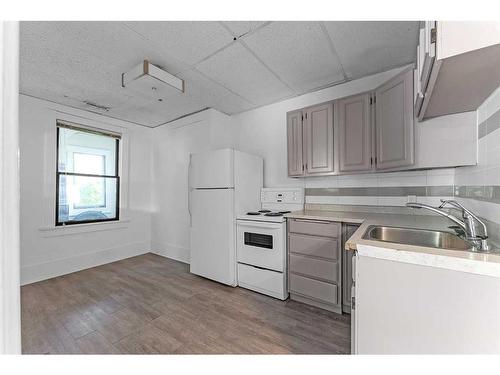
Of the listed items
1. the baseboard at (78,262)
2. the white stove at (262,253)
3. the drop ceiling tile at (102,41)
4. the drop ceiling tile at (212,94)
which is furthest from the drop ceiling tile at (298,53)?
the baseboard at (78,262)

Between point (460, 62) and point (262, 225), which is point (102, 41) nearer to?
point (262, 225)

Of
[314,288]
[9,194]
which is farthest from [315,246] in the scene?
[9,194]

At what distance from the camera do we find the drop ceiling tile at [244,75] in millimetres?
2109

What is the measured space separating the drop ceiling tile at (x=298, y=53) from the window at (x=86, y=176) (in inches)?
118

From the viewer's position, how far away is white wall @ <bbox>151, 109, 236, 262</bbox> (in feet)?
11.3

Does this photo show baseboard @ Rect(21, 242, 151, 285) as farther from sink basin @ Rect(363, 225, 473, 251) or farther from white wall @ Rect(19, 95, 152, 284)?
sink basin @ Rect(363, 225, 473, 251)

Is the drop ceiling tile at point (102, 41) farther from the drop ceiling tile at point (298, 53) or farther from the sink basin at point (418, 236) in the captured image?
the sink basin at point (418, 236)

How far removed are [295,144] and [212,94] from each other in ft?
4.25

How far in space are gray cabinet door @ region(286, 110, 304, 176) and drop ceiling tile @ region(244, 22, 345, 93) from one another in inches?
16.1

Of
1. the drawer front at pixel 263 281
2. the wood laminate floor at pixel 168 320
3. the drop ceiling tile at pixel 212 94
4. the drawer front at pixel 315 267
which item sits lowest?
the wood laminate floor at pixel 168 320

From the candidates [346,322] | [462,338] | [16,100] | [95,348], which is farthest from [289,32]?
[95,348]

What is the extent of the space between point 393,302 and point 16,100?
1445 millimetres

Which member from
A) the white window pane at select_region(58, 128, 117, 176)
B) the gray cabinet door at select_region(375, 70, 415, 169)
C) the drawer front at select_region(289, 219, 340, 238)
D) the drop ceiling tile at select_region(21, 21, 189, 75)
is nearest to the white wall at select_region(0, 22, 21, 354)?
the drop ceiling tile at select_region(21, 21, 189, 75)
